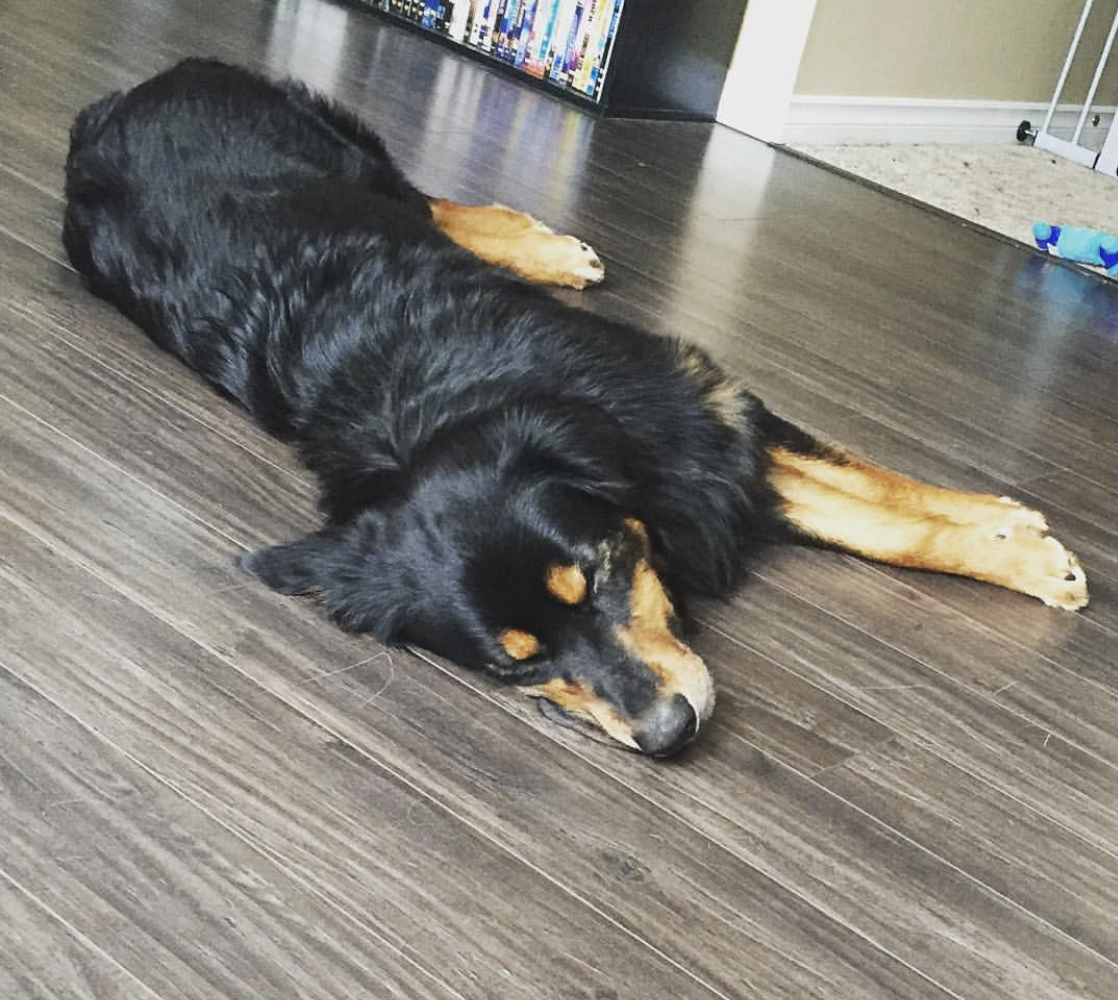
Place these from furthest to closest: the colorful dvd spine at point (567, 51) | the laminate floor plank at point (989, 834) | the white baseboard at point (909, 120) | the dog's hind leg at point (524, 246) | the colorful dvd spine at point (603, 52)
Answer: the white baseboard at point (909, 120)
the colorful dvd spine at point (567, 51)
the colorful dvd spine at point (603, 52)
the dog's hind leg at point (524, 246)
the laminate floor plank at point (989, 834)

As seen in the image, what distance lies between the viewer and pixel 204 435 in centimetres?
236

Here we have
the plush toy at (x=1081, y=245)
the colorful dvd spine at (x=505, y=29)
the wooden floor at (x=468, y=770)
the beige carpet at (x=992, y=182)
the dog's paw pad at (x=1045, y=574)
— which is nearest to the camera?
the wooden floor at (x=468, y=770)

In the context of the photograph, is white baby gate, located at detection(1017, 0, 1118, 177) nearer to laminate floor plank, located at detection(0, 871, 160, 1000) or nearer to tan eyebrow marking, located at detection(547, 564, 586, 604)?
tan eyebrow marking, located at detection(547, 564, 586, 604)

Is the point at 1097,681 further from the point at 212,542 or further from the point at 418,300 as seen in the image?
the point at 212,542

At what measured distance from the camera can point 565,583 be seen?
1718 millimetres

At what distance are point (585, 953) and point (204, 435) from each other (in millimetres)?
1229

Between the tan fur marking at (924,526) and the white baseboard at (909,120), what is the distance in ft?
11.2

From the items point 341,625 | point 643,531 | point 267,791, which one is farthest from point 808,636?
point 267,791

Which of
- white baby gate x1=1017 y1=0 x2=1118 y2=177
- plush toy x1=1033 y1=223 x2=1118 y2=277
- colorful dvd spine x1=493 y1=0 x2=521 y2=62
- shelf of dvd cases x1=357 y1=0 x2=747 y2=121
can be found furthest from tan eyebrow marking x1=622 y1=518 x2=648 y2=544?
white baby gate x1=1017 y1=0 x2=1118 y2=177

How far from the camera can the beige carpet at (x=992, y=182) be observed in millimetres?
5004

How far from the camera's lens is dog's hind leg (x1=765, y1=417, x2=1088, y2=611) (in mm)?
2199

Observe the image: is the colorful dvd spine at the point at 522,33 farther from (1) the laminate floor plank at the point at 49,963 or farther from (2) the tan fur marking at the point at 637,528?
(1) the laminate floor plank at the point at 49,963

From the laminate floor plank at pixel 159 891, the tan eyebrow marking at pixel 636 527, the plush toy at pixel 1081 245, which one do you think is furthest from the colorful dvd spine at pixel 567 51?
the laminate floor plank at pixel 159 891

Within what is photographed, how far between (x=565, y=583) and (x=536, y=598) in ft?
0.13
